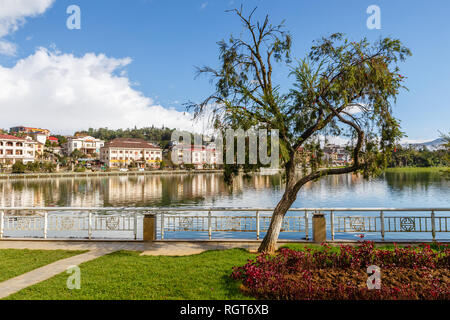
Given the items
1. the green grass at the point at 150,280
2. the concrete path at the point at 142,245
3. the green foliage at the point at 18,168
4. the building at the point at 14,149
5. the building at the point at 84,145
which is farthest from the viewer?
the building at the point at 84,145

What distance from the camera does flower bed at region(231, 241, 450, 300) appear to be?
4.63 metres

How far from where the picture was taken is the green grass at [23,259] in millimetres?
6477

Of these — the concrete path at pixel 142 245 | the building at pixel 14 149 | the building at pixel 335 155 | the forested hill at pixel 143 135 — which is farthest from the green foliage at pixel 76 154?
the building at pixel 335 155

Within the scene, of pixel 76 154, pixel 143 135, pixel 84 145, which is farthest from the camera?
pixel 143 135

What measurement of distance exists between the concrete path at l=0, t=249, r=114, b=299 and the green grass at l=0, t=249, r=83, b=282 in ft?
0.74

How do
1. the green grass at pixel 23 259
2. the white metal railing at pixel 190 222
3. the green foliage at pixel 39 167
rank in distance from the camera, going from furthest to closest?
1. the green foliage at pixel 39 167
2. the white metal railing at pixel 190 222
3. the green grass at pixel 23 259

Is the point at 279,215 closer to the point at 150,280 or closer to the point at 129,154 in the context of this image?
the point at 150,280

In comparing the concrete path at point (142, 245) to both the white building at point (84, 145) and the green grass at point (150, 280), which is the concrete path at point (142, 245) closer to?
the green grass at point (150, 280)

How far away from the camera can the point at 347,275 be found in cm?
543

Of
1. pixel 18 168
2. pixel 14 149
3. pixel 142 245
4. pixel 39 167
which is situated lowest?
pixel 142 245

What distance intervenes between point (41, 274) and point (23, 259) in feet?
5.37

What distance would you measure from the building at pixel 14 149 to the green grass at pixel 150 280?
92833 mm

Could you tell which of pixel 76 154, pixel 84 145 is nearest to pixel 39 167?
pixel 76 154
